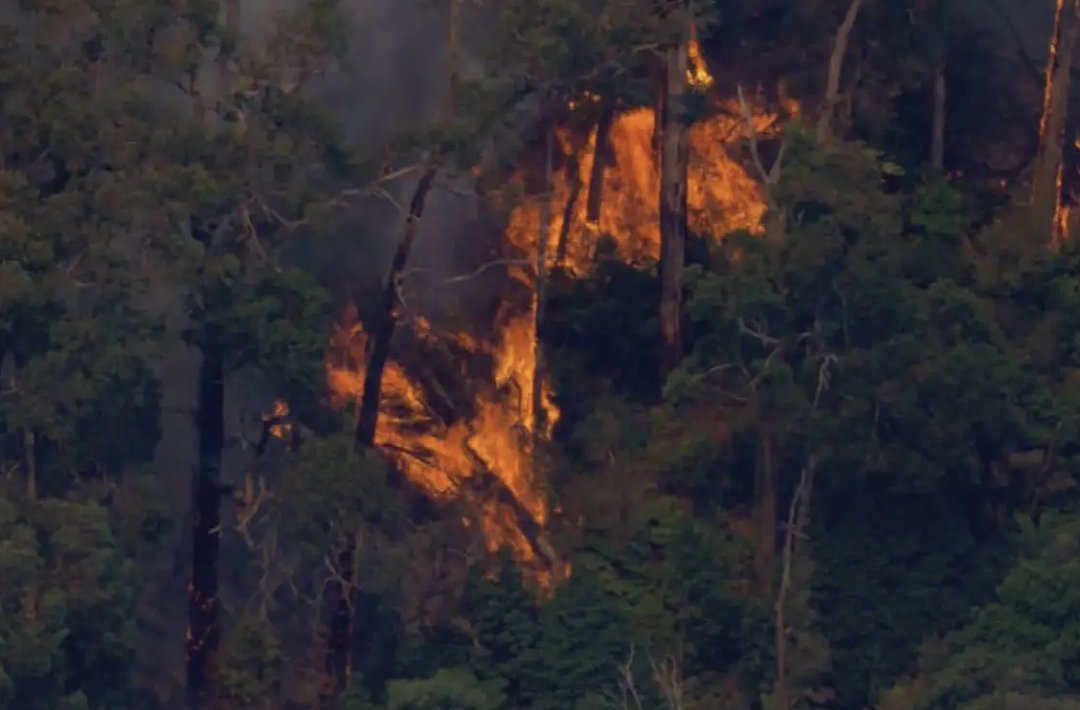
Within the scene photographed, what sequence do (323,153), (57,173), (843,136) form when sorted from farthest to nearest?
(843,136), (323,153), (57,173)

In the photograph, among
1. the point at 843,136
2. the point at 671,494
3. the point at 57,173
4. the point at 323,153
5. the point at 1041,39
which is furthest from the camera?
the point at 1041,39

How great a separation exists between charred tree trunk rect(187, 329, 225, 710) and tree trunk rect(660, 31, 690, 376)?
12.7 feet

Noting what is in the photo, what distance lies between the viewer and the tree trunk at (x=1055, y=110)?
1504 centimetres

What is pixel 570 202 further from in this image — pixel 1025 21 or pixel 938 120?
pixel 1025 21

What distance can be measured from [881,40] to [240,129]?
5959mm

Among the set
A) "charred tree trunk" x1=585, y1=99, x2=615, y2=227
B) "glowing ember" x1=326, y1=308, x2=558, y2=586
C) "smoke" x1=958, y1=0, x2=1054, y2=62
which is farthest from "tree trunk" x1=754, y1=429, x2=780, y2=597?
"smoke" x1=958, y1=0, x2=1054, y2=62

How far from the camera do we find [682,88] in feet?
46.8

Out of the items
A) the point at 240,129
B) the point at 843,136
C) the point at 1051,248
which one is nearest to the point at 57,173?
the point at 240,129

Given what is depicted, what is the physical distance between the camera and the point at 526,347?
15172 mm

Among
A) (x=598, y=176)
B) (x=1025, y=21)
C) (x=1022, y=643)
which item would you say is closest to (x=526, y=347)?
(x=598, y=176)

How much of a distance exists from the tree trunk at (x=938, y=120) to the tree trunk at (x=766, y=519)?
3621 mm

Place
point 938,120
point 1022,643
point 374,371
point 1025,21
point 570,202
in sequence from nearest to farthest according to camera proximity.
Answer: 1. point 1022,643
2. point 374,371
3. point 938,120
4. point 570,202
5. point 1025,21

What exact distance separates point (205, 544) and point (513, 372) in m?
3.31

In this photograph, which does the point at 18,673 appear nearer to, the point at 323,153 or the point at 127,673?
the point at 127,673
